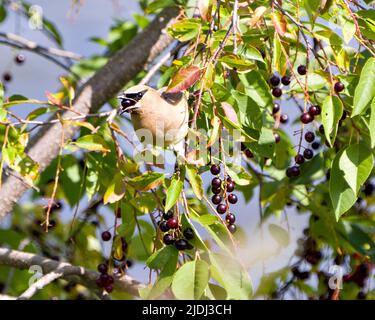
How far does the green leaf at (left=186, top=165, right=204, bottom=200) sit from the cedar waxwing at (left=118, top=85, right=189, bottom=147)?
0.14m

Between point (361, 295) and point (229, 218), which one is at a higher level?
point (229, 218)

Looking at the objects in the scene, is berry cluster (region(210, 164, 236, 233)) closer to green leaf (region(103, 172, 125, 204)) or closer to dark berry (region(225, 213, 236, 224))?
dark berry (region(225, 213, 236, 224))

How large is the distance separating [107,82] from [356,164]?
3.75 ft

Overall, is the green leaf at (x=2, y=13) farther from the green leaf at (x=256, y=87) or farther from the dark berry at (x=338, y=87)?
the dark berry at (x=338, y=87)

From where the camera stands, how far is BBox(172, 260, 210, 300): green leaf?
4.75 feet

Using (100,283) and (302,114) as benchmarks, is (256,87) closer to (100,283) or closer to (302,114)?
(302,114)

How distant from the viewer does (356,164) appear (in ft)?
5.60

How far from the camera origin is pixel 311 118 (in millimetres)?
1856

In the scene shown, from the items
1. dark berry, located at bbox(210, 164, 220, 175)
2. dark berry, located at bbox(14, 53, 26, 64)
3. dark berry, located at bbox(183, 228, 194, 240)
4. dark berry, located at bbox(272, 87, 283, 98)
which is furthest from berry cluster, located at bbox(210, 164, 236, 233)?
dark berry, located at bbox(14, 53, 26, 64)

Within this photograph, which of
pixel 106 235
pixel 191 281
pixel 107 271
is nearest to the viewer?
pixel 191 281

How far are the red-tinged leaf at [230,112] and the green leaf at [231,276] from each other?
29 centimetres

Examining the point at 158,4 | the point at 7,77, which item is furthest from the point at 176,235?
the point at 7,77
